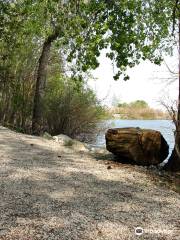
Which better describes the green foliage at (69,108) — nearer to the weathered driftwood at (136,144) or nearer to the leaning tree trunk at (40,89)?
the leaning tree trunk at (40,89)

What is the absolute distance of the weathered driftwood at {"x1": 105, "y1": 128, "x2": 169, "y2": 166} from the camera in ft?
32.2

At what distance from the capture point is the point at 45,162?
327 inches

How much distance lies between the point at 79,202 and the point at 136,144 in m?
4.40

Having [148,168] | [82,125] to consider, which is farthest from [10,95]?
[148,168]

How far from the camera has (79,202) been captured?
5.62 metres

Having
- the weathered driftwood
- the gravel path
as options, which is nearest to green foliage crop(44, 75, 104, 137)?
the weathered driftwood

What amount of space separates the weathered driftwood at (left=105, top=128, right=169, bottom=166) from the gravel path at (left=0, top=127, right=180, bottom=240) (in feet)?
3.81

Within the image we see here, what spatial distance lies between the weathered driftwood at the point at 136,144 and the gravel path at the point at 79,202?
1.16 m

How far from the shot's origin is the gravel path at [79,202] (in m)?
4.56
